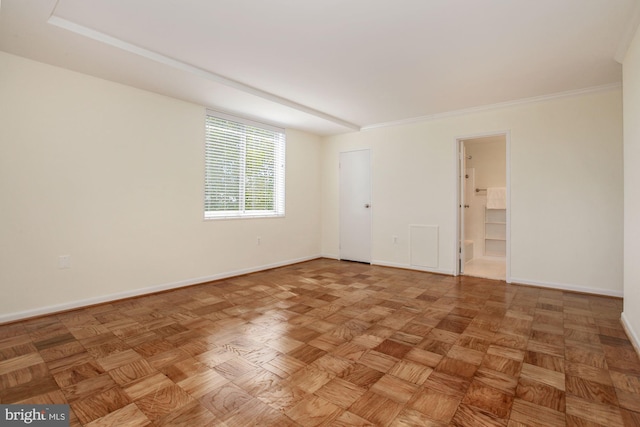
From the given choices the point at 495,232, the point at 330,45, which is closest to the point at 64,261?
the point at 330,45

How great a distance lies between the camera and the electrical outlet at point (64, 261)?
3.04m

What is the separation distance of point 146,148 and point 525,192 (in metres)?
4.73

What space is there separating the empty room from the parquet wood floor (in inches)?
0.7

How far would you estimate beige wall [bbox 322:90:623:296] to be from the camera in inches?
142

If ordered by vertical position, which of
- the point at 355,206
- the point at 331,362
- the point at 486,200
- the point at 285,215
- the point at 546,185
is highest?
the point at 546,185

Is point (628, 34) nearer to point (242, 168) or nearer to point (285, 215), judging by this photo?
point (242, 168)

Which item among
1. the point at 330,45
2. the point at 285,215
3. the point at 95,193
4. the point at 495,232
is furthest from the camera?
the point at 495,232

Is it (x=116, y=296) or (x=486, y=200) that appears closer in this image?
(x=116, y=296)

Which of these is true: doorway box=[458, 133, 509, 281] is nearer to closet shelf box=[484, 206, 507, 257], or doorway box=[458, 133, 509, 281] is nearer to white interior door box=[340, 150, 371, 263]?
closet shelf box=[484, 206, 507, 257]

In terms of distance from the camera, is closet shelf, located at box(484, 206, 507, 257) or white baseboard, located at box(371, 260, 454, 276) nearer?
white baseboard, located at box(371, 260, 454, 276)

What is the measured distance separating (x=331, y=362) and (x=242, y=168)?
11.0 ft

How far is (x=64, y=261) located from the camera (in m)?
3.06

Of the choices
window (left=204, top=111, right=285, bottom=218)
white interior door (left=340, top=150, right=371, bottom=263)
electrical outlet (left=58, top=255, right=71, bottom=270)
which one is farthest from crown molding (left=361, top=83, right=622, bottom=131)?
electrical outlet (left=58, top=255, right=71, bottom=270)

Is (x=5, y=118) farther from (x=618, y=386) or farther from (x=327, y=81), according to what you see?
(x=618, y=386)
